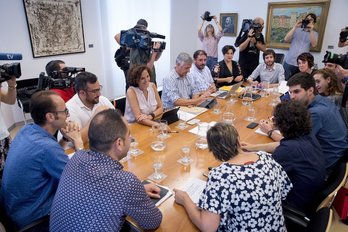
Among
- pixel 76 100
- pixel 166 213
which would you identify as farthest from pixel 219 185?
pixel 76 100

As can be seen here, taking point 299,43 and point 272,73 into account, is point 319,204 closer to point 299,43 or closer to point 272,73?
point 272,73

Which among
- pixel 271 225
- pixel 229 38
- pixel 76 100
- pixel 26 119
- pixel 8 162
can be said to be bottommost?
pixel 26 119

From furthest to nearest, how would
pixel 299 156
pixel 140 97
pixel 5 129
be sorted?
pixel 140 97, pixel 5 129, pixel 299 156

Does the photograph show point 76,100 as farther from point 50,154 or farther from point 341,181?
point 341,181

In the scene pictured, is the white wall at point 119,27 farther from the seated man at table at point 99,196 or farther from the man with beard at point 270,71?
the seated man at table at point 99,196

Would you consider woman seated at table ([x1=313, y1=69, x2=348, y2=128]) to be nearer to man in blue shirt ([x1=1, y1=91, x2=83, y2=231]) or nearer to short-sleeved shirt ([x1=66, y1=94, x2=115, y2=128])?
short-sleeved shirt ([x1=66, y1=94, x2=115, y2=128])

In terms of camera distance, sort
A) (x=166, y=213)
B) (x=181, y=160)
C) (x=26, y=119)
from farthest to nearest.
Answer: (x=26, y=119) → (x=181, y=160) → (x=166, y=213)

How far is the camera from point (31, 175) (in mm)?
1406

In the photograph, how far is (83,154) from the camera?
1211mm

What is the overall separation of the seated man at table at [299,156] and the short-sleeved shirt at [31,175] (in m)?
1.36

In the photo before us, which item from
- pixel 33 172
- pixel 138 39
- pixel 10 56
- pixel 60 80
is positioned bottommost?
pixel 33 172

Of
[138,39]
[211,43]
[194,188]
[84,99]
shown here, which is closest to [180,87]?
[138,39]

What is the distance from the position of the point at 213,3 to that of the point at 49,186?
645 centimetres

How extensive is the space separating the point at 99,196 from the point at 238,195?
63cm
